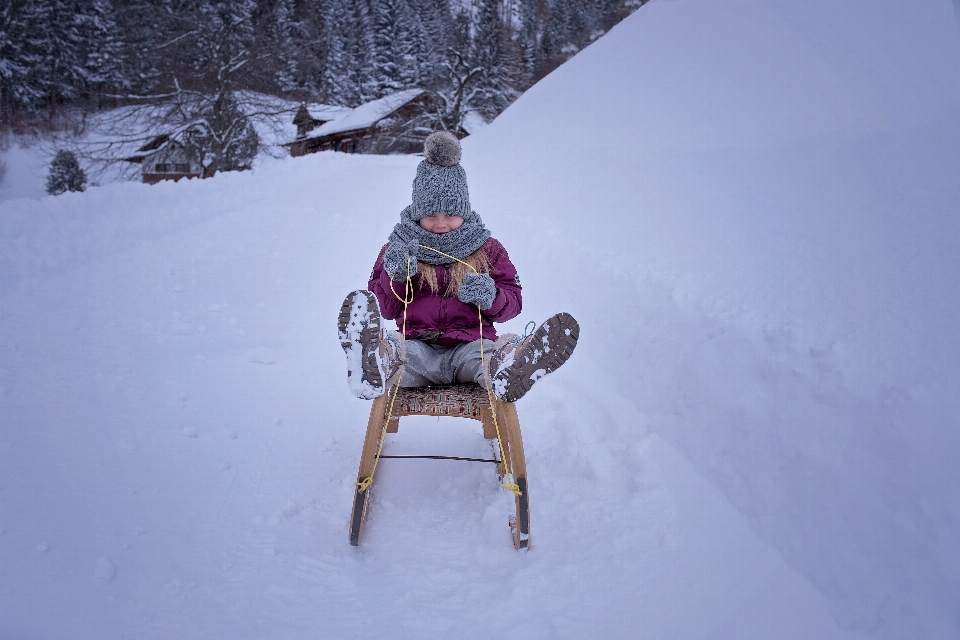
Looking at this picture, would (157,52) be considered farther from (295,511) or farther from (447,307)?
(295,511)

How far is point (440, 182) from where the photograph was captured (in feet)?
7.53

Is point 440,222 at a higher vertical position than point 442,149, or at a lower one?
lower

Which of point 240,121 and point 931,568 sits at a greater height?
point 240,121

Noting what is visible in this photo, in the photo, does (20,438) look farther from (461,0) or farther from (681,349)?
(461,0)

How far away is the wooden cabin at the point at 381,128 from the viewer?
2233 cm

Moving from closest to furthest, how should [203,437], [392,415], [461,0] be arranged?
1. [392,415]
2. [203,437]
3. [461,0]

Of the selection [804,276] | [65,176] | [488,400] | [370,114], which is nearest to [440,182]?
[488,400]

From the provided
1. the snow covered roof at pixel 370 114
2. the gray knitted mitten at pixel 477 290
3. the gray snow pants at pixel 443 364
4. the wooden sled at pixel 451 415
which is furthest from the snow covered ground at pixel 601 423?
the snow covered roof at pixel 370 114

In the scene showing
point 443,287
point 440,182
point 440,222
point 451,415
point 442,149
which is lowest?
point 451,415

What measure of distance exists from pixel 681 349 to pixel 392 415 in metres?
1.75

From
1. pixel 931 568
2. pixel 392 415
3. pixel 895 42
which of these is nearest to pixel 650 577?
pixel 931 568

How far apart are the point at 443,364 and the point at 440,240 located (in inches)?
23.1

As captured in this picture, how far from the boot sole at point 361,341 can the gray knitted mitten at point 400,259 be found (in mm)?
382

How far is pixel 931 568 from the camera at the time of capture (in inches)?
63.2
